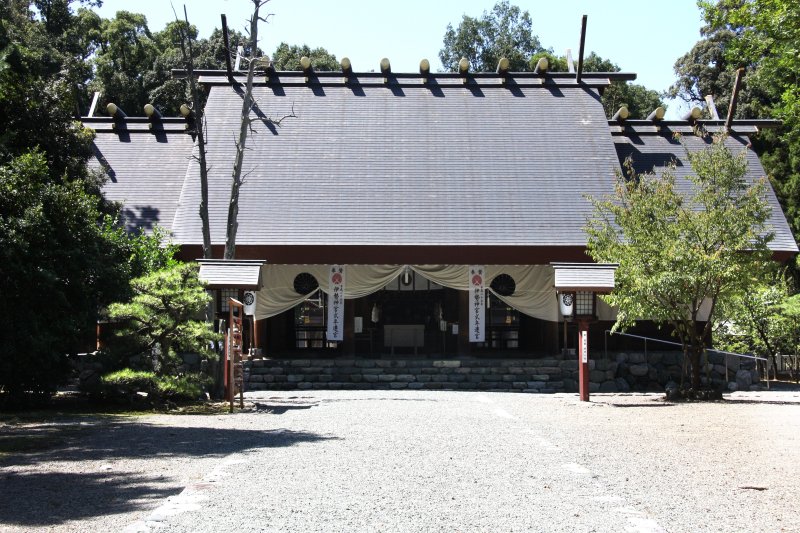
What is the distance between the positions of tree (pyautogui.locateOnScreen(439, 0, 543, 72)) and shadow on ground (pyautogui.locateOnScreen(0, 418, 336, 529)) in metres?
42.1

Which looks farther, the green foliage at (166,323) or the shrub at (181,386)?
the green foliage at (166,323)

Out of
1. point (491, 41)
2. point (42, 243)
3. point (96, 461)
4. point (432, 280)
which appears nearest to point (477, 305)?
point (432, 280)

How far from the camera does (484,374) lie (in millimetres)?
18984

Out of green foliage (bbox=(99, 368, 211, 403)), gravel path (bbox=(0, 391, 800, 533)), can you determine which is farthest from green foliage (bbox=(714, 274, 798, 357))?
green foliage (bbox=(99, 368, 211, 403))

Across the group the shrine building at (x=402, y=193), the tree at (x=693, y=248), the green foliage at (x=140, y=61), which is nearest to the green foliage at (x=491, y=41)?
the green foliage at (x=140, y=61)

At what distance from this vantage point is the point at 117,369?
44.1 ft

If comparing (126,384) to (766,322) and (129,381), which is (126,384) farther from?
(766,322)

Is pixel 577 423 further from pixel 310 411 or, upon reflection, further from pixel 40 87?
pixel 40 87

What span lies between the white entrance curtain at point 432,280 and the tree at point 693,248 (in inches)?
162

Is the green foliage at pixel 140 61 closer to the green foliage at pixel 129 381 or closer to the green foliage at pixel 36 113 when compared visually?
the green foliage at pixel 36 113

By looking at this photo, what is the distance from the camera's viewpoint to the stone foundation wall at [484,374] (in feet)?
61.1

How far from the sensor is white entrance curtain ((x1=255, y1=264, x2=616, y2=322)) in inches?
800

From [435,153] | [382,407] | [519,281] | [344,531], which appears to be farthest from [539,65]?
[344,531]

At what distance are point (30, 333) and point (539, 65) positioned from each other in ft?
56.5
